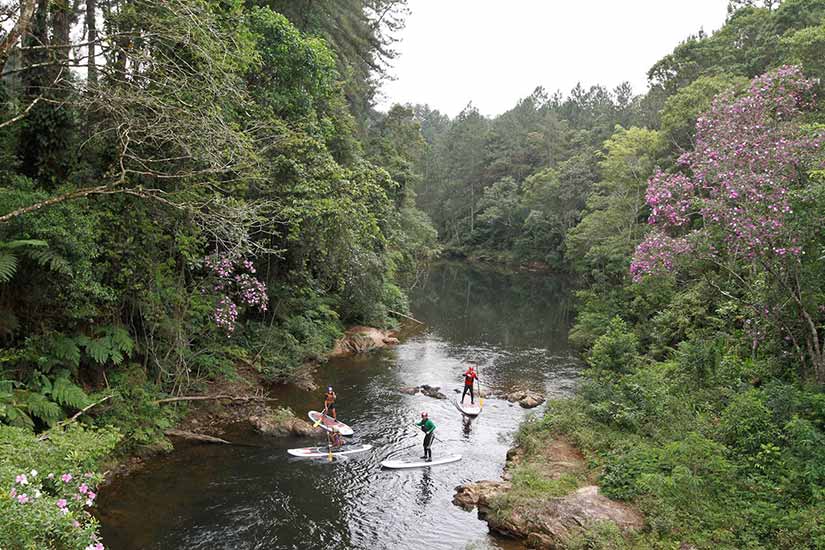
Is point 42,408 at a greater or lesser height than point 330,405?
greater

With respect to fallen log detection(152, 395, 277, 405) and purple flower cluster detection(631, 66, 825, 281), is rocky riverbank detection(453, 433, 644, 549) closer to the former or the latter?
fallen log detection(152, 395, 277, 405)

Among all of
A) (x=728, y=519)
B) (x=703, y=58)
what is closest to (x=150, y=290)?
(x=728, y=519)

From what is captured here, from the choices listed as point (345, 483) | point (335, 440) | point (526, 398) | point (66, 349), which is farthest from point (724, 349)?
point (66, 349)

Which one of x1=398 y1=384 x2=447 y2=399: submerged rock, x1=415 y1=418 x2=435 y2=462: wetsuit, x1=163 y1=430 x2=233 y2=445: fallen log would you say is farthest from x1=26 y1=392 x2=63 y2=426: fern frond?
x1=398 y1=384 x2=447 y2=399: submerged rock

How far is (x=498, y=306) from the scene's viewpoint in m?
41.7

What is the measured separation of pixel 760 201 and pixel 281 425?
13.6m

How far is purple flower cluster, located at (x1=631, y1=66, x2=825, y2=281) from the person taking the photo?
12.4 m

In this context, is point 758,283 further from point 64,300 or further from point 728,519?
point 64,300

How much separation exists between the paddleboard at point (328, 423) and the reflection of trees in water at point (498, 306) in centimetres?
1455

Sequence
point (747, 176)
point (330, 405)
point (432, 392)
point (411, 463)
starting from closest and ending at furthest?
point (747, 176)
point (411, 463)
point (330, 405)
point (432, 392)

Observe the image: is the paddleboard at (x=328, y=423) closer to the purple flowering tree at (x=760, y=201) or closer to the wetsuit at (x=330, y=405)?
the wetsuit at (x=330, y=405)

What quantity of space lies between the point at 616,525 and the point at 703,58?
114ft

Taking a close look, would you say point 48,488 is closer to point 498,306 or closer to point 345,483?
point 345,483

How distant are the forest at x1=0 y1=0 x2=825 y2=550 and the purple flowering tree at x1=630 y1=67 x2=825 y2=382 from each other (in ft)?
0.25
